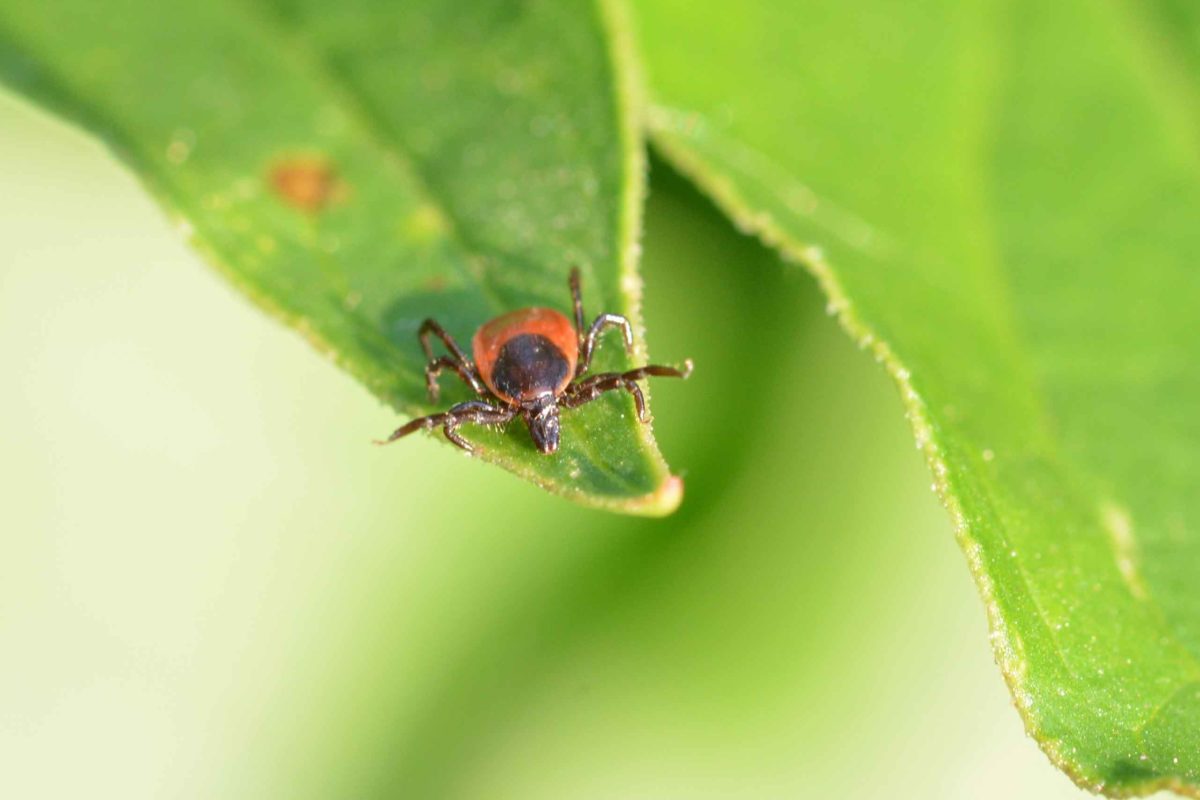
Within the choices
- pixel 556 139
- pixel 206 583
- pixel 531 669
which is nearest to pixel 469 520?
pixel 531 669

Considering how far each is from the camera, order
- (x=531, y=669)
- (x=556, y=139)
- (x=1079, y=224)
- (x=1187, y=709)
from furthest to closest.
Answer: (x=531, y=669) → (x=1079, y=224) → (x=556, y=139) → (x=1187, y=709)

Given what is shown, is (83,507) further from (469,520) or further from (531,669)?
(531,669)

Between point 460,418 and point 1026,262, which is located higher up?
point 1026,262

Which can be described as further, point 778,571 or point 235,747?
point 778,571

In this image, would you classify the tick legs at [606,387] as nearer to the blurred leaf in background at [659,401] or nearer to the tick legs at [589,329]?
the tick legs at [589,329]

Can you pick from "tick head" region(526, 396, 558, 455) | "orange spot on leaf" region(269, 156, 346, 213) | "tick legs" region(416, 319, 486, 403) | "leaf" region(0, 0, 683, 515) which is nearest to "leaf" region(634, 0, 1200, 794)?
"leaf" region(0, 0, 683, 515)

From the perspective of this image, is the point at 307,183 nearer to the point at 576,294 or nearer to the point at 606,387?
the point at 576,294

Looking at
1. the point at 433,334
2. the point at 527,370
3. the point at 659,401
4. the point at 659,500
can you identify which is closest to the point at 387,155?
the point at 433,334
